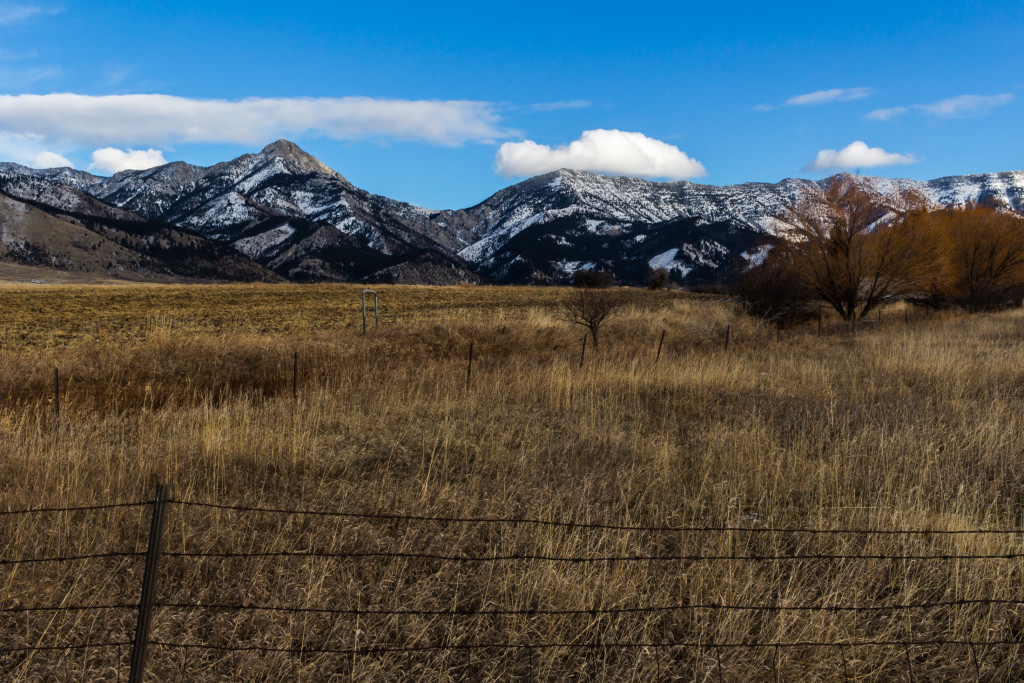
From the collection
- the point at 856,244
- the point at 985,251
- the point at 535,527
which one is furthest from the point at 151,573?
the point at 985,251

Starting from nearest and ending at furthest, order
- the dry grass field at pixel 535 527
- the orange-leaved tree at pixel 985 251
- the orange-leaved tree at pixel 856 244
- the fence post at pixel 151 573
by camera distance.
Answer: the fence post at pixel 151 573 < the dry grass field at pixel 535 527 < the orange-leaved tree at pixel 856 244 < the orange-leaved tree at pixel 985 251

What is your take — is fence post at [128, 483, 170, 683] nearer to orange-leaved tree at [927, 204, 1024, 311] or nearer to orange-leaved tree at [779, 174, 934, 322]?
orange-leaved tree at [779, 174, 934, 322]

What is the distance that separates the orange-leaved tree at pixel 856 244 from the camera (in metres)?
24.2

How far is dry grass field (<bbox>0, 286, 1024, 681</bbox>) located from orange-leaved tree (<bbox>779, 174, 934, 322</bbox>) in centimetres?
1505

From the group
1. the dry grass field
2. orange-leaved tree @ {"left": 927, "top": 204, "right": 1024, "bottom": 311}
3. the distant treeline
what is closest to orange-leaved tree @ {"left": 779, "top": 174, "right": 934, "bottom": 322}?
the distant treeline

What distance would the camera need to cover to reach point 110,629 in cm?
339

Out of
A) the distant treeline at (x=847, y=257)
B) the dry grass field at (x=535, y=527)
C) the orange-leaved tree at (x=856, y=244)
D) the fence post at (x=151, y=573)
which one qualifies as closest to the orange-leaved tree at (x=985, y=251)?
the distant treeline at (x=847, y=257)

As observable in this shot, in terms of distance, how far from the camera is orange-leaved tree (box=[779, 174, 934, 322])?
79.4ft

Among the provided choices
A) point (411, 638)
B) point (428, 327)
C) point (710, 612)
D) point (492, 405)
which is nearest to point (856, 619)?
point (710, 612)

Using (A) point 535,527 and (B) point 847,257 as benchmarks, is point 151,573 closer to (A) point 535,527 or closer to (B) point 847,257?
(A) point 535,527

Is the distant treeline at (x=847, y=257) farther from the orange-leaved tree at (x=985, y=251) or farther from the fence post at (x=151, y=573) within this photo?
the fence post at (x=151, y=573)

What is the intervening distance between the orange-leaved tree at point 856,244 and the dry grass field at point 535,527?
15048 millimetres

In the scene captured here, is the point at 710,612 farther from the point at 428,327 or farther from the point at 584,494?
the point at 428,327

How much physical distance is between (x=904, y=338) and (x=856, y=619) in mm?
15931
